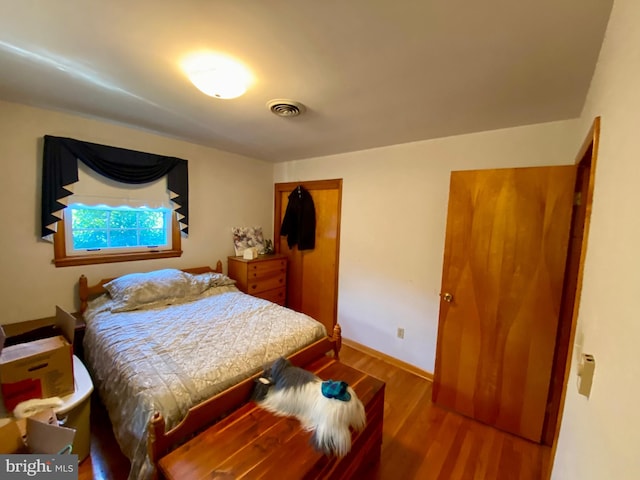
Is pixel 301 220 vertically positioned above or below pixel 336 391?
above

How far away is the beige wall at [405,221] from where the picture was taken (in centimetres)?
212

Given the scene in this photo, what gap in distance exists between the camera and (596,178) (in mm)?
1040

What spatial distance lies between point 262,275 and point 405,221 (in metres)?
1.87

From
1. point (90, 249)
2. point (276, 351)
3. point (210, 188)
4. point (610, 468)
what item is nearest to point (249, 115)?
point (210, 188)

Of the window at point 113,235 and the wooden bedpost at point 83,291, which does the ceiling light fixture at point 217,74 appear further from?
the wooden bedpost at point 83,291

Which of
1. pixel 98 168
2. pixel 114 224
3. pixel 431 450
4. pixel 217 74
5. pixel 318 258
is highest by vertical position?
pixel 217 74

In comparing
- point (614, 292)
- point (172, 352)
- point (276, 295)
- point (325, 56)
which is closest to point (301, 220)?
point (276, 295)

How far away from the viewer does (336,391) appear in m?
1.30

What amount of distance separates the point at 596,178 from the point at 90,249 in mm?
3558

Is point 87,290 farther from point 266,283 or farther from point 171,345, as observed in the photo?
point 266,283

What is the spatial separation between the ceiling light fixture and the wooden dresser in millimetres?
2058

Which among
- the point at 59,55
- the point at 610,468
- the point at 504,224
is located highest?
the point at 59,55

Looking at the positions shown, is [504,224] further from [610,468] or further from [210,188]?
[210,188]

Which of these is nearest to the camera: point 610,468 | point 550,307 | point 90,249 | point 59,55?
point 610,468
